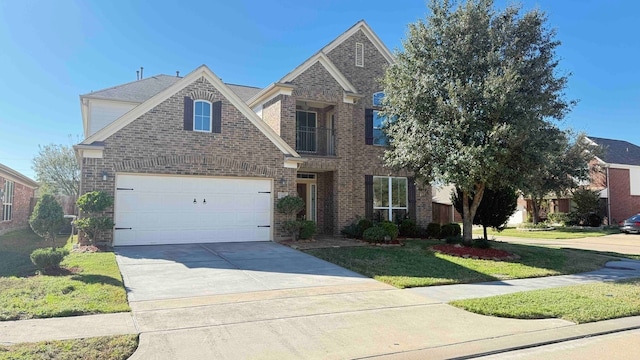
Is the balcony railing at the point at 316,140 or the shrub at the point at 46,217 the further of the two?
the balcony railing at the point at 316,140

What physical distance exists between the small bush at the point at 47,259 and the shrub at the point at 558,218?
3450 cm

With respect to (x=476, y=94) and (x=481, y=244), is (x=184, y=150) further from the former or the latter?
(x=481, y=244)

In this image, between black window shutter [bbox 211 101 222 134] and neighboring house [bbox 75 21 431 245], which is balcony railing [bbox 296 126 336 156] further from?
black window shutter [bbox 211 101 222 134]

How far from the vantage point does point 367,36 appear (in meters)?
19.7

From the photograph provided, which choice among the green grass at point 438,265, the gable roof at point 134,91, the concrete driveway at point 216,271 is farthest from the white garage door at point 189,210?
the gable roof at point 134,91

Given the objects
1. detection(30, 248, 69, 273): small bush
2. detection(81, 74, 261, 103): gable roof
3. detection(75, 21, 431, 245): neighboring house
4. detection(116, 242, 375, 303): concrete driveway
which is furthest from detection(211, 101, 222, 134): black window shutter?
detection(30, 248, 69, 273): small bush

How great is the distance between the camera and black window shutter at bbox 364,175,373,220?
1881 cm

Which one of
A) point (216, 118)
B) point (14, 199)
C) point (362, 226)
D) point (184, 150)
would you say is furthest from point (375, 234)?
point (14, 199)

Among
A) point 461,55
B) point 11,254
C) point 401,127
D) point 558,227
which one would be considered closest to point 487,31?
point 461,55

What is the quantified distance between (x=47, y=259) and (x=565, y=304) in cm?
1050

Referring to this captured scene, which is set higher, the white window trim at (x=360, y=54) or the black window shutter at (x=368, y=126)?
the white window trim at (x=360, y=54)

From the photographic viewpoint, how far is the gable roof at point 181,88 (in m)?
13.3

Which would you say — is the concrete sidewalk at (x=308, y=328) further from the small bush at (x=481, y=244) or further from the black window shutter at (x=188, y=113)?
the black window shutter at (x=188, y=113)

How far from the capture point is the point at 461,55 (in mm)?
13680
